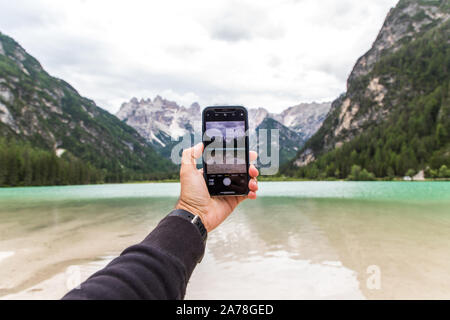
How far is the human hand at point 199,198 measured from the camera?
129 inches

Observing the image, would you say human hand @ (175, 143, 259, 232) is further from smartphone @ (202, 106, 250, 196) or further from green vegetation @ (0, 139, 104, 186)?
green vegetation @ (0, 139, 104, 186)

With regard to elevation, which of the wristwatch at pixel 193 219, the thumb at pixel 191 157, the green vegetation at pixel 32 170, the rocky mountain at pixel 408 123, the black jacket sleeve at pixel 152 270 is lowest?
the green vegetation at pixel 32 170

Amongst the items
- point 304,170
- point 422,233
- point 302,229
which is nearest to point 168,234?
point 302,229

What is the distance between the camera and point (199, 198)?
3.41 meters

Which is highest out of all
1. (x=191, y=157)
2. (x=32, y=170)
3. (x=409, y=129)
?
(x=409, y=129)

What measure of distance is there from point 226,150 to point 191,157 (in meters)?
0.75

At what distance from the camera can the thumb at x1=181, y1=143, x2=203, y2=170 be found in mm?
3555

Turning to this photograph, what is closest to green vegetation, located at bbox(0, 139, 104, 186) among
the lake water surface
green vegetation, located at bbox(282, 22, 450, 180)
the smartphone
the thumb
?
the lake water surface

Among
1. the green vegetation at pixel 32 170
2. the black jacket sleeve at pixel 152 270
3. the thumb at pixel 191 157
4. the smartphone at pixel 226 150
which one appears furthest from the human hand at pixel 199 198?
the green vegetation at pixel 32 170

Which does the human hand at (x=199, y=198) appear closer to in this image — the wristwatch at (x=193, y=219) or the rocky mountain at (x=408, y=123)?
the wristwatch at (x=193, y=219)

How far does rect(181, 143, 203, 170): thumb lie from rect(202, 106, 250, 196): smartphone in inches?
10.4

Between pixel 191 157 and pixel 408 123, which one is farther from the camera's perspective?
pixel 408 123

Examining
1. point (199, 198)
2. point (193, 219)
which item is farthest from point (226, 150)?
point (193, 219)

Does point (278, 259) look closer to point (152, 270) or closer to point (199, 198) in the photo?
point (199, 198)
